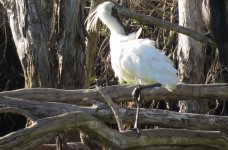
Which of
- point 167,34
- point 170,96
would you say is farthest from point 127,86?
point 167,34

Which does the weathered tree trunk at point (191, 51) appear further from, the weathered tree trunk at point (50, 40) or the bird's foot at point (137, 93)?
the bird's foot at point (137, 93)

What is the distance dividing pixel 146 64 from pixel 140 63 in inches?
2.6

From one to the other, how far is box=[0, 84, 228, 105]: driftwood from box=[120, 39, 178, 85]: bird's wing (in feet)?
0.99

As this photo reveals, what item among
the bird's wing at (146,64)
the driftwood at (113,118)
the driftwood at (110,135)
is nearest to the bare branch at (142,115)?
the driftwood at (113,118)

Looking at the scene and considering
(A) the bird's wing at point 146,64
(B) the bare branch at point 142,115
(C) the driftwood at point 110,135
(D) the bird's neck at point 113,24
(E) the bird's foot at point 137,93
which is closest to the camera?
(C) the driftwood at point 110,135

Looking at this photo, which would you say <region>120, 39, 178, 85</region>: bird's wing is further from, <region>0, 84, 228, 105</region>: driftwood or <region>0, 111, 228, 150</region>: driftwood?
<region>0, 111, 228, 150</region>: driftwood

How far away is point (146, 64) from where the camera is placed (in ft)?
24.4

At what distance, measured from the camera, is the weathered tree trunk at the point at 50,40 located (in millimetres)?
9008

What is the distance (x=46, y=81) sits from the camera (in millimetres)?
9000

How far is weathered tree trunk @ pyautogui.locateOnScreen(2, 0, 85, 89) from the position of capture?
9.01m

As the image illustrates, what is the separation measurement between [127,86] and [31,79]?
62.6 inches

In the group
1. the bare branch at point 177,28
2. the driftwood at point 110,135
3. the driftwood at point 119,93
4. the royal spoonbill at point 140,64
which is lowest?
the driftwood at point 110,135

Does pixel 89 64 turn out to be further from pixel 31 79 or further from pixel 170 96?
pixel 170 96

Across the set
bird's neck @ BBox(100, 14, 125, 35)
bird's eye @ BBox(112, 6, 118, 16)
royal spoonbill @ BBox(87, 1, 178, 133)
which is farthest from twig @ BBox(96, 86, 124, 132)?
bird's eye @ BBox(112, 6, 118, 16)
